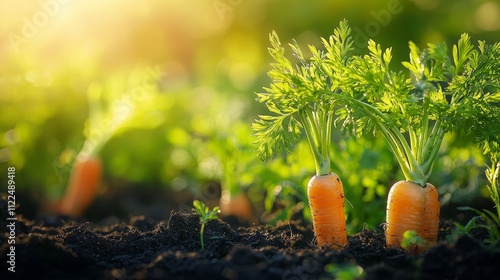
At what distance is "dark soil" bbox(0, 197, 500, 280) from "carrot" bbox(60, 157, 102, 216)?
178 cm

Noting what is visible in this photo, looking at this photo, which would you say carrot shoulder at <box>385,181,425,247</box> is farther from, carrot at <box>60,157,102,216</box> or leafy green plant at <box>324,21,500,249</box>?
carrot at <box>60,157,102,216</box>

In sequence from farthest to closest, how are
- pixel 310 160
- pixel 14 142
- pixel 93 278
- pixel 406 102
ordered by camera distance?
pixel 14 142
pixel 310 160
pixel 406 102
pixel 93 278

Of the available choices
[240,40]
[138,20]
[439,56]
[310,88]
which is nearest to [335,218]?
[310,88]

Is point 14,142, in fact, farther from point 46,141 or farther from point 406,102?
point 406,102

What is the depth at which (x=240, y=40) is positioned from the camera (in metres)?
8.05

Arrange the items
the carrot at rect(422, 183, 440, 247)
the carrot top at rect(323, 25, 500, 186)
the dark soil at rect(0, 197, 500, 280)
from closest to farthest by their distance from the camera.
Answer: the dark soil at rect(0, 197, 500, 280), the carrot top at rect(323, 25, 500, 186), the carrot at rect(422, 183, 440, 247)

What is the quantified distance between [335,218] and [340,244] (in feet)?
0.34

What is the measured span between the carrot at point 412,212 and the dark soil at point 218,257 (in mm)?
87

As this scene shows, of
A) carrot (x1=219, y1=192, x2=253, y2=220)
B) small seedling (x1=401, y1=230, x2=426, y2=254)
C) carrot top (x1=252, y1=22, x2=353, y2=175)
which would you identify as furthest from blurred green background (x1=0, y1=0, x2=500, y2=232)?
small seedling (x1=401, y1=230, x2=426, y2=254)

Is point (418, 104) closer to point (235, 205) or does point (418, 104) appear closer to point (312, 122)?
point (312, 122)

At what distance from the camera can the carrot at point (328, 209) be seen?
7.53 feet

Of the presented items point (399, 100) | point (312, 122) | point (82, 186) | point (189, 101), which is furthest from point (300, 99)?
point (189, 101)

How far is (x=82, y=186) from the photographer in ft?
14.4

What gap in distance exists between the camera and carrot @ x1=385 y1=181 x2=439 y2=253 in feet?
7.30
